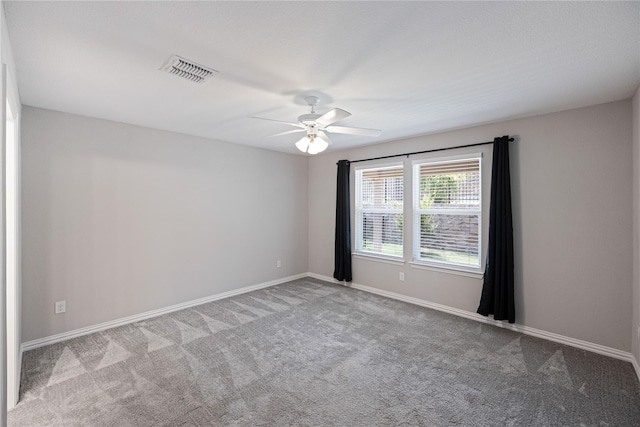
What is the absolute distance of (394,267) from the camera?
4594 mm

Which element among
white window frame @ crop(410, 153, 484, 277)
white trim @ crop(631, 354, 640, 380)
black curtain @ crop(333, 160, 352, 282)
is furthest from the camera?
black curtain @ crop(333, 160, 352, 282)

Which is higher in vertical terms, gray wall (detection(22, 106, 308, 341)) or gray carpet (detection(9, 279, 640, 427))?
gray wall (detection(22, 106, 308, 341))

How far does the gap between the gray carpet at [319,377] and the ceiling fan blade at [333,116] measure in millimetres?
2143

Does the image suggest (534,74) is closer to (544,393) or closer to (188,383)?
(544,393)

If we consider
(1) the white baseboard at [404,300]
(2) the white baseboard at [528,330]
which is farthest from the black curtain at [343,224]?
(2) the white baseboard at [528,330]

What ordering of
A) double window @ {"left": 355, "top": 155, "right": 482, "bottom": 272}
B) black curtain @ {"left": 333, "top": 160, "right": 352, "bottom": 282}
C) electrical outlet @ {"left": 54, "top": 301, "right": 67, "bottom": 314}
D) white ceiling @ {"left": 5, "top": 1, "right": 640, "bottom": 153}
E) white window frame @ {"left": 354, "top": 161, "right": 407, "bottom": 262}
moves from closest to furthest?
white ceiling @ {"left": 5, "top": 1, "right": 640, "bottom": 153} < electrical outlet @ {"left": 54, "top": 301, "right": 67, "bottom": 314} < double window @ {"left": 355, "top": 155, "right": 482, "bottom": 272} < white window frame @ {"left": 354, "top": 161, "right": 407, "bottom": 262} < black curtain @ {"left": 333, "top": 160, "right": 352, "bottom": 282}

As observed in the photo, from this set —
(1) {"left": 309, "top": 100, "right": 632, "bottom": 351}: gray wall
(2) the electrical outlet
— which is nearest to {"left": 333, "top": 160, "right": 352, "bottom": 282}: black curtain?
(1) {"left": 309, "top": 100, "right": 632, "bottom": 351}: gray wall

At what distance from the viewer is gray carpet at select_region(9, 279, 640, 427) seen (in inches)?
80.5

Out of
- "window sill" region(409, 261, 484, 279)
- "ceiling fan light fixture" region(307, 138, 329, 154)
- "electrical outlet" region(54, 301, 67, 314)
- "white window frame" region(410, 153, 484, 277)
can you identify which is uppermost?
"ceiling fan light fixture" region(307, 138, 329, 154)

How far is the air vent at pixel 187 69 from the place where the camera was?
2080mm

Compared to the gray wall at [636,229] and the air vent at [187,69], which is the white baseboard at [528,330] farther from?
the air vent at [187,69]

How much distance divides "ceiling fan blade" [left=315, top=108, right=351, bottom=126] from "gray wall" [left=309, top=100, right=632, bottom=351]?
7.37 feet

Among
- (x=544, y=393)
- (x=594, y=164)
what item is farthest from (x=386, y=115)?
(x=544, y=393)

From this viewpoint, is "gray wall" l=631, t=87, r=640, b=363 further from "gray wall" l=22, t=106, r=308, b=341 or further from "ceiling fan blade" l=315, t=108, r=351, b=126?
"gray wall" l=22, t=106, r=308, b=341
